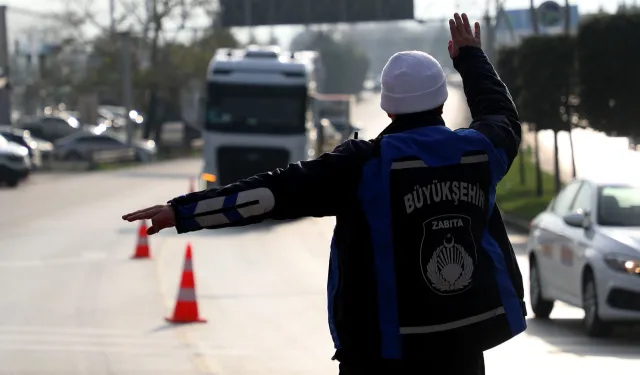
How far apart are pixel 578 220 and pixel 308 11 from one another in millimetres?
52269

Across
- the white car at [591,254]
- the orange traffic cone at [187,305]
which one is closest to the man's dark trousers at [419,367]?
the white car at [591,254]

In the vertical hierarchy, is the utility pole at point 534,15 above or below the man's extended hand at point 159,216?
below

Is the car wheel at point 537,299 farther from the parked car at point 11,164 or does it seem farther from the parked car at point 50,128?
the parked car at point 50,128

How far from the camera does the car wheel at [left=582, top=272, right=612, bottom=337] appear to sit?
1265cm

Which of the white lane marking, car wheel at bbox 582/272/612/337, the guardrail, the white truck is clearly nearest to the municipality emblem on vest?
car wheel at bbox 582/272/612/337

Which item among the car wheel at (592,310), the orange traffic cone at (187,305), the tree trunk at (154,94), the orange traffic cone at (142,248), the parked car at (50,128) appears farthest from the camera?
the parked car at (50,128)

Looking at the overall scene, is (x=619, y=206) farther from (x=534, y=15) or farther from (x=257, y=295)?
(x=534, y=15)

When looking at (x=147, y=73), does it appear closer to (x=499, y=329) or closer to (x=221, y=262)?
(x=221, y=262)

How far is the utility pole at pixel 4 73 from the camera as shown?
68.5m

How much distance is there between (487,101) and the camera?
4.89 m

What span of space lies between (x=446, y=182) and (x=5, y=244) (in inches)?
798

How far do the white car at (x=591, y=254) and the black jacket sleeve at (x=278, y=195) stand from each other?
8377 millimetres

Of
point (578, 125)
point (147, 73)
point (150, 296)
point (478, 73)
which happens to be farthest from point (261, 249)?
point (147, 73)

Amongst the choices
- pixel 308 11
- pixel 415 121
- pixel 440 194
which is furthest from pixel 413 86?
pixel 308 11
